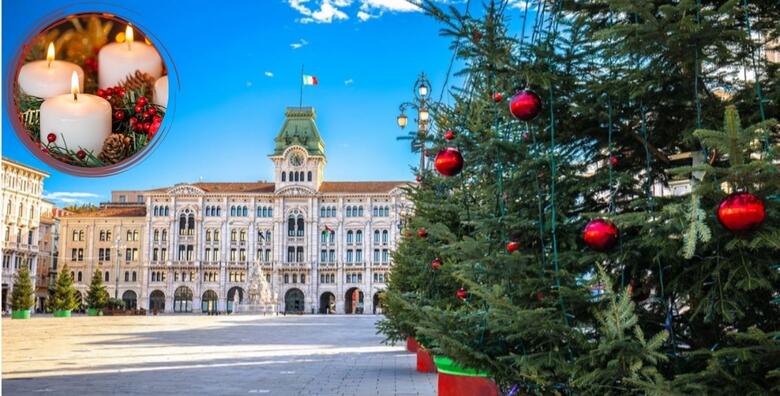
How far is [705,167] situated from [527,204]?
179cm

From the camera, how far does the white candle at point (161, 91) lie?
1.43m

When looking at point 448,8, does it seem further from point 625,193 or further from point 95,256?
point 95,256

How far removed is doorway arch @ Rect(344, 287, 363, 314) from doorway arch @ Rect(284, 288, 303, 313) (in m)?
5.59

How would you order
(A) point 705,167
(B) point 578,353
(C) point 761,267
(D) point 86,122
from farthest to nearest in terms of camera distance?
(B) point 578,353, (C) point 761,267, (A) point 705,167, (D) point 86,122

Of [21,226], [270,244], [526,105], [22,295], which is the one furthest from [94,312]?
[526,105]

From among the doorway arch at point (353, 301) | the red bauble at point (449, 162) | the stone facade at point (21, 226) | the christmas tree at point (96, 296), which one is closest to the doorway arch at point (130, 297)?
the stone facade at point (21, 226)

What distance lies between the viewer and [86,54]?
1404 mm

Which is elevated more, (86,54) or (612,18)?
(612,18)

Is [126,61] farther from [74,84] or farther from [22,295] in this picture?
[22,295]

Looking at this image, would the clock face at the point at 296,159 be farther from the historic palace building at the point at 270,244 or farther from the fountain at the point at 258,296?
the fountain at the point at 258,296

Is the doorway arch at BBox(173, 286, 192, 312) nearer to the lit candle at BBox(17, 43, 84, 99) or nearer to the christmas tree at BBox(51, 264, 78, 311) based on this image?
the christmas tree at BBox(51, 264, 78, 311)

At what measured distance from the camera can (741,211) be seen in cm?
221

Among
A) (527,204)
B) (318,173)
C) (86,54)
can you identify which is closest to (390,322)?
(527,204)

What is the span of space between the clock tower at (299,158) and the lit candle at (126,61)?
284 feet
